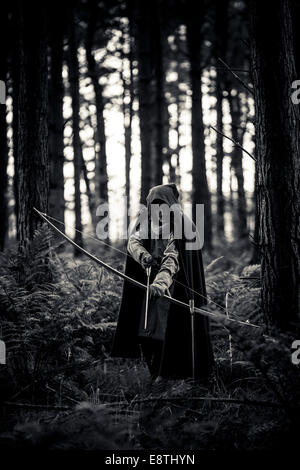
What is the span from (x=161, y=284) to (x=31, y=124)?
354 cm

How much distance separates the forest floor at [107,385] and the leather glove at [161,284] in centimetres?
61

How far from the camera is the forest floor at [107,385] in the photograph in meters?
2.86

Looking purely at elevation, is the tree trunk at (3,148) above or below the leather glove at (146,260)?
above

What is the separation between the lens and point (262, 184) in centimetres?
372

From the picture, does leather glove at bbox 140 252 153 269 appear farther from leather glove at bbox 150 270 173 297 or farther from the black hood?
the black hood

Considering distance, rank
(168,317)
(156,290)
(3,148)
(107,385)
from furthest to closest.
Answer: (3,148), (168,317), (107,385), (156,290)

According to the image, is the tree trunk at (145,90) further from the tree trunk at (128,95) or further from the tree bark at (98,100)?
the tree trunk at (128,95)

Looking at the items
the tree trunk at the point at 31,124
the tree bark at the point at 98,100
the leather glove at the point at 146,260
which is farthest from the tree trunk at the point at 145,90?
the leather glove at the point at 146,260

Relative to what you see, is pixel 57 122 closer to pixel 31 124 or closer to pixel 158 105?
pixel 158 105

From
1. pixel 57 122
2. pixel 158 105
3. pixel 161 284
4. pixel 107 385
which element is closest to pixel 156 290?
pixel 161 284

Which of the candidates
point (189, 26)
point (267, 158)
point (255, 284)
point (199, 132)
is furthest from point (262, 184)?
point (189, 26)

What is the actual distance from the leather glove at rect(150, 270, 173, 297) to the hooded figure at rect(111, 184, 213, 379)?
0.13 m

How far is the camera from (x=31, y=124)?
18.4ft
